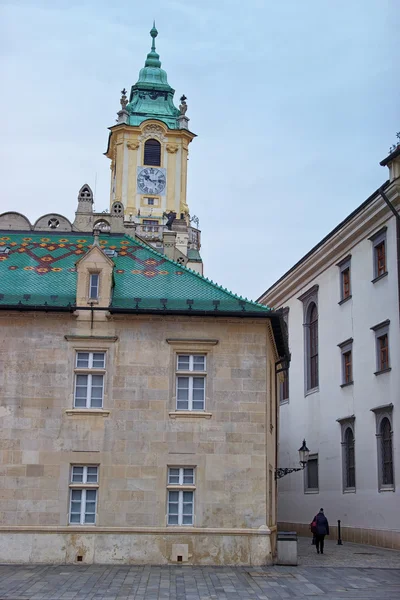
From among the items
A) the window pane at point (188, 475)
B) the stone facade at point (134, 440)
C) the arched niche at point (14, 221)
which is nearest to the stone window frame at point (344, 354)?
the stone facade at point (134, 440)

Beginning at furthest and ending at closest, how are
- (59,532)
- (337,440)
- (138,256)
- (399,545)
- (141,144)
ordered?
(141,144), (337,440), (399,545), (138,256), (59,532)

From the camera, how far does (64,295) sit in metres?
25.8

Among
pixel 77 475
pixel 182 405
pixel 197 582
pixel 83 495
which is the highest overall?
pixel 182 405

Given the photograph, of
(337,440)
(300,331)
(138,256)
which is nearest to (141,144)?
(300,331)

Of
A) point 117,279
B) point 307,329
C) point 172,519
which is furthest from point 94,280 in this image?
point 307,329

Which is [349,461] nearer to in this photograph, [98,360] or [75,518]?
[98,360]

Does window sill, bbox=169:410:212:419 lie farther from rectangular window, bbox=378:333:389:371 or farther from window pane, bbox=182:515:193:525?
rectangular window, bbox=378:333:389:371

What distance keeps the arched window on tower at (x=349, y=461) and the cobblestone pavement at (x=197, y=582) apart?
11970 mm

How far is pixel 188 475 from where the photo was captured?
80.0 feet

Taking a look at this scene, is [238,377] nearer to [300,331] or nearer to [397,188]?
[397,188]

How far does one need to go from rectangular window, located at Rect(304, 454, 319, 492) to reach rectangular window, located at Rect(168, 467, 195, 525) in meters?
18.8

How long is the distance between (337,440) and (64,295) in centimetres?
1837

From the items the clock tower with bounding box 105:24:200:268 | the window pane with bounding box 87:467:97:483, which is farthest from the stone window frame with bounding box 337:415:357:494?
the clock tower with bounding box 105:24:200:268

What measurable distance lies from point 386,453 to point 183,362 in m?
12.4
